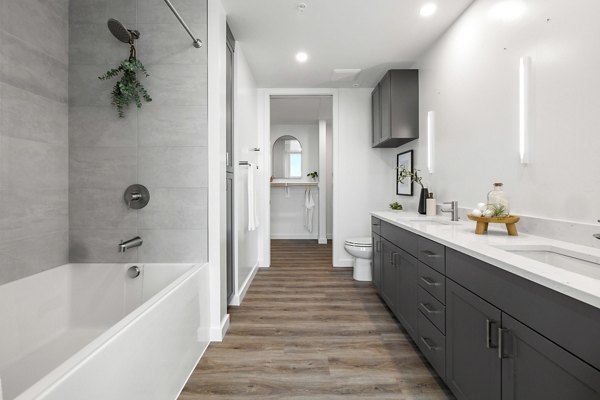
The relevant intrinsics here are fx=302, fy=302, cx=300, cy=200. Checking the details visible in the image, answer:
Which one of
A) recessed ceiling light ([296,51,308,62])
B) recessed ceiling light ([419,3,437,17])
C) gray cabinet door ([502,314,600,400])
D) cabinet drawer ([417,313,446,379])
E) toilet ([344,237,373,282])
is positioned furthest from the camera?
toilet ([344,237,373,282])

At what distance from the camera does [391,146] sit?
389cm

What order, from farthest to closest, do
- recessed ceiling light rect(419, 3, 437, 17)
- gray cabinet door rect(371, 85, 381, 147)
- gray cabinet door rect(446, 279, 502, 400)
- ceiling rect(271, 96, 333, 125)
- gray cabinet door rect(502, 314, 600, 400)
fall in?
ceiling rect(271, 96, 333, 125) < gray cabinet door rect(371, 85, 381, 147) < recessed ceiling light rect(419, 3, 437, 17) < gray cabinet door rect(446, 279, 502, 400) < gray cabinet door rect(502, 314, 600, 400)

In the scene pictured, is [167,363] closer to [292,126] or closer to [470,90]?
[470,90]

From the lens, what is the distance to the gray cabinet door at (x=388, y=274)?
2.46 m

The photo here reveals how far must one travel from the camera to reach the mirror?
6344mm

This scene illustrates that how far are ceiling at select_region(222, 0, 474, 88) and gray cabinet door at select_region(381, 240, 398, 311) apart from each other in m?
1.84

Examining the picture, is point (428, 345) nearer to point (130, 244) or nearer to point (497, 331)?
point (497, 331)

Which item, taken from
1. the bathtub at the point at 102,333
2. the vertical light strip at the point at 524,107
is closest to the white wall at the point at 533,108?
the vertical light strip at the point at 524,107

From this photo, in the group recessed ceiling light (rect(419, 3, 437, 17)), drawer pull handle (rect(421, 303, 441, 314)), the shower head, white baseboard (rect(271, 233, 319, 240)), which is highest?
recessed ceiling light (rect(419, 3, 437, 17))

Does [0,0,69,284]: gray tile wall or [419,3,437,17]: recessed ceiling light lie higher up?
[419,3,437,17]: recessed ceiling light

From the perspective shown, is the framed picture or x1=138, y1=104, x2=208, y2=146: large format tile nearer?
x1=138, y1=104, x2=208, y2=146: large format tile

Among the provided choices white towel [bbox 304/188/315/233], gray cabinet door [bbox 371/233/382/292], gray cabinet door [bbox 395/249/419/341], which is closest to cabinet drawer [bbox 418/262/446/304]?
gray cabinet door [bbox 395/249/419/341]

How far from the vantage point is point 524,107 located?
167 cm

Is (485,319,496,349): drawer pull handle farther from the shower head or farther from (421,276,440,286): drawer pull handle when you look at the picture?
the shower head
